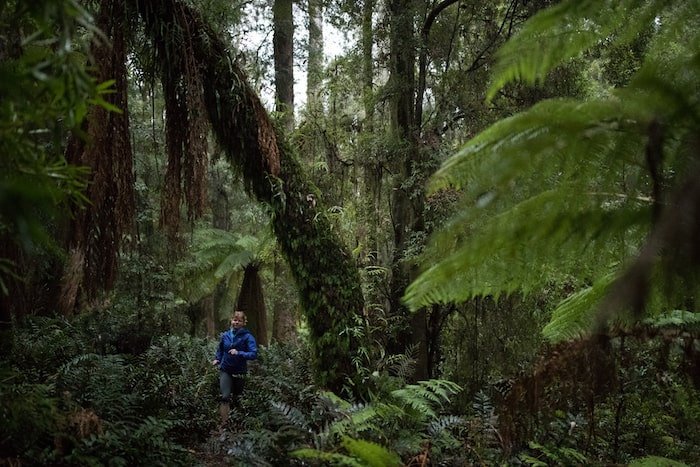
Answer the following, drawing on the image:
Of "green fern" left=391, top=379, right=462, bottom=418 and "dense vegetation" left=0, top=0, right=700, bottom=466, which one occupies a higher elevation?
"dense vegetation" left=0, top=0, right=700, bottom=466

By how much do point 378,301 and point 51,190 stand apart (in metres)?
7.45

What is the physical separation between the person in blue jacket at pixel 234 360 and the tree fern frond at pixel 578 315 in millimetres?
4607

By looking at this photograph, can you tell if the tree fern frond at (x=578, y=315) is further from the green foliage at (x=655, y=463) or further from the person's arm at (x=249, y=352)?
the person's arm at (x=249, y=352)

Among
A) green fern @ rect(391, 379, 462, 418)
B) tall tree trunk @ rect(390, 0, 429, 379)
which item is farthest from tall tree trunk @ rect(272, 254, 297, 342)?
green fern @ rect(391, 379, 462, 418)

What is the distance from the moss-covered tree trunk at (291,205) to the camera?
5.31m

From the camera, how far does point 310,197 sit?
227 inches

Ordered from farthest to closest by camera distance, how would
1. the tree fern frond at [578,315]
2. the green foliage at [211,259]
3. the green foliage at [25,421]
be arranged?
the green foliage at [211,259], the green foliage at [25,421], the tree fern frond at [578,315]

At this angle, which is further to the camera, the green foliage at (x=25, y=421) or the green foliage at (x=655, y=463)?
the green foliage at (x=655, y=463)

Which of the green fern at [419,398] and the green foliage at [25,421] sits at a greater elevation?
the green foliage at [25,421]

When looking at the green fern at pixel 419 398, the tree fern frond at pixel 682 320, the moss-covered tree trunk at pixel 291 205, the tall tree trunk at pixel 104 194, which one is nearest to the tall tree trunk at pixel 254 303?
the moss-covered tree trunk at pixel 291 205

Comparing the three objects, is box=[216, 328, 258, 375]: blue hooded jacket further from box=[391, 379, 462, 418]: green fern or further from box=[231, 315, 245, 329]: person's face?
box=[391, 379, 462, 418]: green fern

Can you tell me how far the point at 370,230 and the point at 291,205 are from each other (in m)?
3.23

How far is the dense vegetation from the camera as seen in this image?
1401mm

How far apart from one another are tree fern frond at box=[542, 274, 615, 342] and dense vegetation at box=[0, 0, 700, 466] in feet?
0.06
